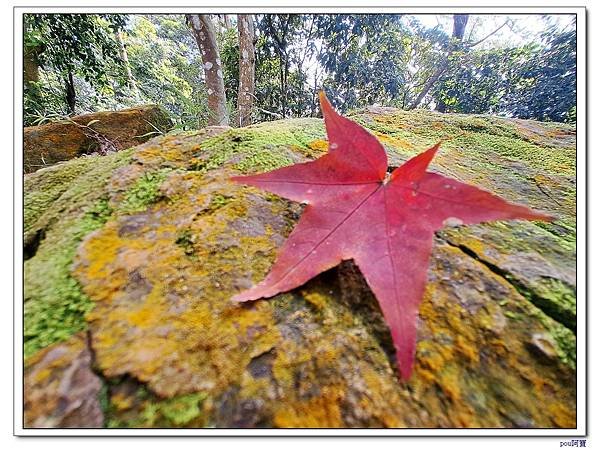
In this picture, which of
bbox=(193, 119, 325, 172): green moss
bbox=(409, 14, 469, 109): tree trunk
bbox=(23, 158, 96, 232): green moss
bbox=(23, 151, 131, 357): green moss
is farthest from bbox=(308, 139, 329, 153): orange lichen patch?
bbox=(409, 14, 469, 109): tree trunk

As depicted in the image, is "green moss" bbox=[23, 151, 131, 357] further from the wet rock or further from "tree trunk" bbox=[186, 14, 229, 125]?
"tree trunk" bbox=[186, 14, 229, 125]

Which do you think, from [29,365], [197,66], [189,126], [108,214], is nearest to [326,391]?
[29,365]

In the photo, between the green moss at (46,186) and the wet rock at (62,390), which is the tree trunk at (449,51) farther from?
the wet rock at (62,390)

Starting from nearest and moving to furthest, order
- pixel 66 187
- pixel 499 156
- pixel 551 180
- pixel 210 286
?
pixel 210 286 → pixel 66 187 → pixel 551 180 → pixel 499 156

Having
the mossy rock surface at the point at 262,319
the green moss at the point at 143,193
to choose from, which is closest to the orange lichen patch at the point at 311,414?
the mossy rock surface at the point at 262,319

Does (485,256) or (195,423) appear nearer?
(195,423)
